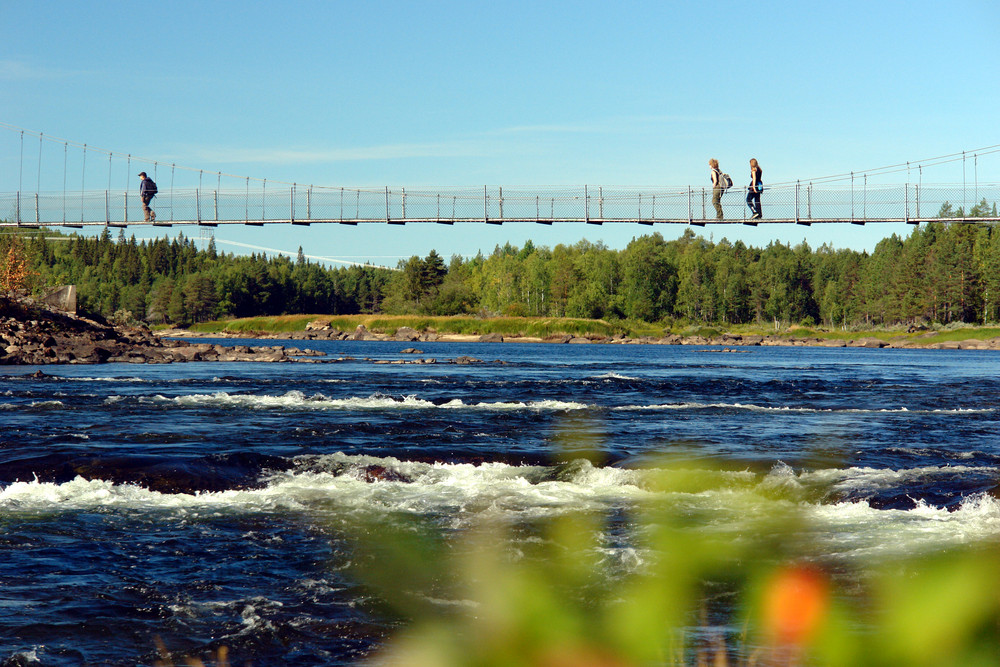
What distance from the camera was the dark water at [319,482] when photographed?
7.75 m

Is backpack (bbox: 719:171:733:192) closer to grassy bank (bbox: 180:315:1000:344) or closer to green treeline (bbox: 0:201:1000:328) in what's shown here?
grassy bank (bbox: 180:315:1000:344)

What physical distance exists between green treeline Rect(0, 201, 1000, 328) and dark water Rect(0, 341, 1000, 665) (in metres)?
99.8

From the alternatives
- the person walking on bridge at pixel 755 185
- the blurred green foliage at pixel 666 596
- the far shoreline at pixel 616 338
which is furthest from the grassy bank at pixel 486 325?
the blurred green foliage at pixel 666 596

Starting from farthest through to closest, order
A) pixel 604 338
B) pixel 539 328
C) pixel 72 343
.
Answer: pixel 539 328 < pixel 604 338 < pixel 72 343

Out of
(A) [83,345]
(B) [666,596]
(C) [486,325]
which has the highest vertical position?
(A) [83,345]

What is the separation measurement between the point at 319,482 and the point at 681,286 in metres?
146

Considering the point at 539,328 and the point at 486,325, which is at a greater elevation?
the point at 486,325

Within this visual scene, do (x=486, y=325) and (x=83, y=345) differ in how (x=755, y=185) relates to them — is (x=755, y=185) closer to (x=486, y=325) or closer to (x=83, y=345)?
(x=83, y=345)

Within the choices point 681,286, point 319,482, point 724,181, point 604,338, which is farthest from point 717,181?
point 681,286

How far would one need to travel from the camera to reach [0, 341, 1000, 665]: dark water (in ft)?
25.4

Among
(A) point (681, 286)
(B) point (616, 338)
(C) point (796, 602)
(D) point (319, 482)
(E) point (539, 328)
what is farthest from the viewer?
(A) point (681, 286)

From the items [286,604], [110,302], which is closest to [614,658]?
[286,604]

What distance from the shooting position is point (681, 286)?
155750 mm

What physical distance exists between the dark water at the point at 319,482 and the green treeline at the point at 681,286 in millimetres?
99751
